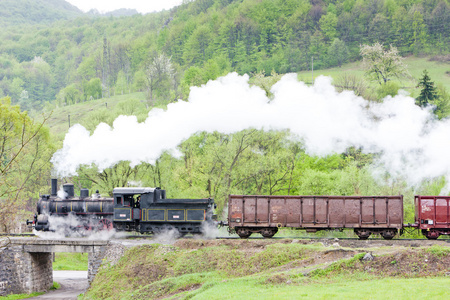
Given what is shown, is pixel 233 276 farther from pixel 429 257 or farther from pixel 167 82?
pixel 167 82

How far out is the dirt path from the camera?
3944 centimetres

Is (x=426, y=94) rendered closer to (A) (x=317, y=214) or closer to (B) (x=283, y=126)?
(B) (x=283, y=126)

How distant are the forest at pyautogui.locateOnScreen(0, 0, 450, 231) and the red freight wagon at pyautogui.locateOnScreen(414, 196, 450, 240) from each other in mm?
13517

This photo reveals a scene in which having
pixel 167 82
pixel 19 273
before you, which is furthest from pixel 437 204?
pixel 167 82

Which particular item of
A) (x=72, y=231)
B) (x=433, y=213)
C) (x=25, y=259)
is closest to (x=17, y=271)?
(x=25, y=259)

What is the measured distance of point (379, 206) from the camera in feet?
110

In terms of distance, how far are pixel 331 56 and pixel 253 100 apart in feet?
283

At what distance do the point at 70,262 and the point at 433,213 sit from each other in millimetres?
40969

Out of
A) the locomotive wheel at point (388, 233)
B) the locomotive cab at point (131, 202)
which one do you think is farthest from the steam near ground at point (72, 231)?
the locomotive wheel at point (388, 233)

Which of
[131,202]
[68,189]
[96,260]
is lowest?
[96,260]

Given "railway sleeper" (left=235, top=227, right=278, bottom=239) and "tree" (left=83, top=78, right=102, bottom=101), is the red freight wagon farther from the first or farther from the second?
"tree" (left=83, top=78, right=102, bottom=101)

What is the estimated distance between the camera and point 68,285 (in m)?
44.5

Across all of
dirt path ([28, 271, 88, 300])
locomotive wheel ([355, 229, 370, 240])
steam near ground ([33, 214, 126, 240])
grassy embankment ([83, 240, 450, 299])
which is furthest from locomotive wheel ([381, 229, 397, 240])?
dirt path ([28, 271, 88, 300])

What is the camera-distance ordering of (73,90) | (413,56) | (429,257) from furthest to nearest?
(73,90) < (413,56) < (429,257)
